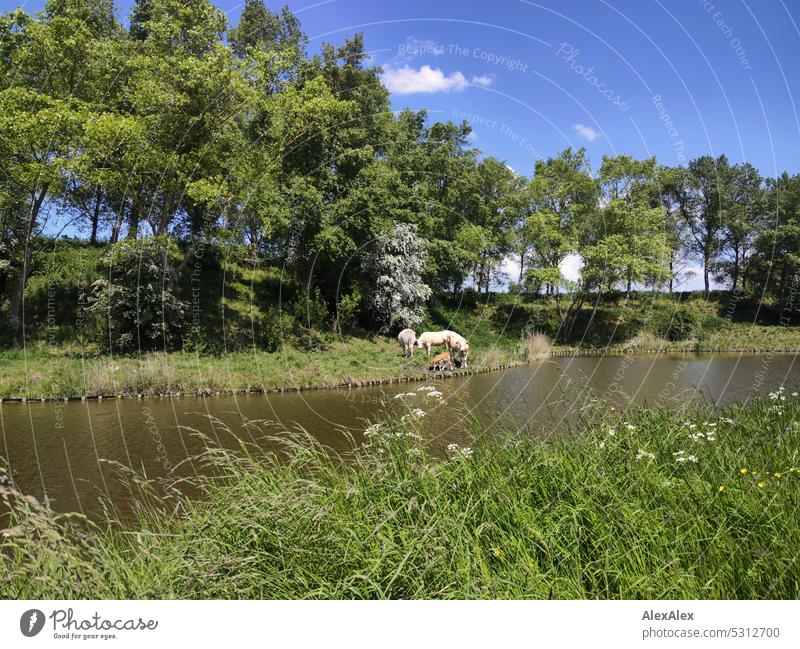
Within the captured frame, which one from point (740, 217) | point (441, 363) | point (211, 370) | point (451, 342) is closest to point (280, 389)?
point (211, 370)

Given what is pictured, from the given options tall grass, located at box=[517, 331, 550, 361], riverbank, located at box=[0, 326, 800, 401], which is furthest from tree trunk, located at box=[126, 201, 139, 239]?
tall grass, located at box=[517, 331, 550, 361]

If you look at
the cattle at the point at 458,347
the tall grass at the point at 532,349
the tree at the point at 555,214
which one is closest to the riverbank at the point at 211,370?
the tall grass at the point at 532,349

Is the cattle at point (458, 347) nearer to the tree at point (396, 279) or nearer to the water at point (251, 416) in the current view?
the water at point (251, 416)

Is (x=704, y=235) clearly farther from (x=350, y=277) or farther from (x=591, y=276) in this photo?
(x=350, y=277)

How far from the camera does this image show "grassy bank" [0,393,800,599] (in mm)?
3963

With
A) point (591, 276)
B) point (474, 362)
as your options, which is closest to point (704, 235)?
point (591, 276)

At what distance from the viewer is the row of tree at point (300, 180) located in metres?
23.3

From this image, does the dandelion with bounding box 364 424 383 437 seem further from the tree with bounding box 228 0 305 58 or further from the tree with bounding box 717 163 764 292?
the tree with bounding box 717 163 764 292

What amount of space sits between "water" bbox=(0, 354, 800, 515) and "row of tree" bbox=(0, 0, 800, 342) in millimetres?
9758

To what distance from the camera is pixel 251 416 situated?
15.3m

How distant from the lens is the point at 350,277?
104ft

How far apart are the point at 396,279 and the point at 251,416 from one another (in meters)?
16.5

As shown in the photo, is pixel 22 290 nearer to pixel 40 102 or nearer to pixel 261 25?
pixel 40 102
